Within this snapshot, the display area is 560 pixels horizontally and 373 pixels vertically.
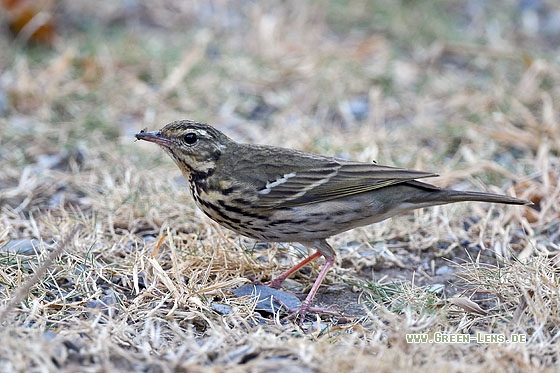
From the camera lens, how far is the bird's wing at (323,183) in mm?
5457

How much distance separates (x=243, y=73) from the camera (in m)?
9.89

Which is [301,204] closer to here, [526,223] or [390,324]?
[390,324]

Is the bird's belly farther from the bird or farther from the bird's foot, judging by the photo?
the bird's foot

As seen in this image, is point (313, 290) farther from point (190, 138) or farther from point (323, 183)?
point (190, 138)

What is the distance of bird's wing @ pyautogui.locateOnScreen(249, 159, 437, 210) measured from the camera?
5457 mm

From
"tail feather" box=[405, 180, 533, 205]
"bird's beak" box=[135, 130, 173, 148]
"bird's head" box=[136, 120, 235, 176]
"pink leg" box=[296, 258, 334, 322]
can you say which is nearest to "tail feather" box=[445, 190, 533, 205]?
"tail feather" box=[405, 180, 533, 205]

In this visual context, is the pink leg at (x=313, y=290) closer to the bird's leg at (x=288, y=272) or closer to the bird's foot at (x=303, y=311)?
the bird's foot at (x=303, y=311)

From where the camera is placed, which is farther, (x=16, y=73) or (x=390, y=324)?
(x=16, y=73)

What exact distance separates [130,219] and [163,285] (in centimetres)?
122

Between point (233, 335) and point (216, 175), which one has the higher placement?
point (216, 175)

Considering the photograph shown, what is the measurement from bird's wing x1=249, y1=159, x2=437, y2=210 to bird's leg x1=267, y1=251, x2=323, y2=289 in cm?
45

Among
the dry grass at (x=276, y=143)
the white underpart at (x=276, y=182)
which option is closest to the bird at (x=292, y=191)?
the white underpart at (x=276, y=182)

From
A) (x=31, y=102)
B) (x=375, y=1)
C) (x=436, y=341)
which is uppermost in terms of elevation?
(x=375, y=1)

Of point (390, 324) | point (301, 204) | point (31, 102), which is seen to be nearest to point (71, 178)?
point (31, 102)
